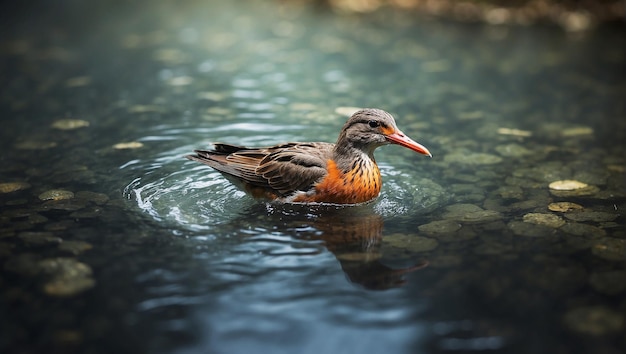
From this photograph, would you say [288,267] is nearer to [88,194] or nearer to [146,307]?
[146,307]

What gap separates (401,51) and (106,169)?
6917 mm

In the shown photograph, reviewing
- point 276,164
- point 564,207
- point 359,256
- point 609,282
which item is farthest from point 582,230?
point 276,164

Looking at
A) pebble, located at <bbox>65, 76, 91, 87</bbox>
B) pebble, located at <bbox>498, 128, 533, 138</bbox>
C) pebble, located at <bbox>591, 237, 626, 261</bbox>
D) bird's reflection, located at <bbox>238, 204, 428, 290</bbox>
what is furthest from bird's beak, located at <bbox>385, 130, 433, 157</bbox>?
pebble, located at <bbox>65, 76, 91, 87</bbox>

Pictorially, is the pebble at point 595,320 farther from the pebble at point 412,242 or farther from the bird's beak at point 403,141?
the bird's beak at point 403,141

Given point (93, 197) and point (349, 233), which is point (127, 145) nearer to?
point (93, 197)

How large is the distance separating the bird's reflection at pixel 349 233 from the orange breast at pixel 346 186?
0.07 metres

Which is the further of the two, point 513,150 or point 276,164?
point 513,150

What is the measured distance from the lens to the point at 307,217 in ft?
16.5

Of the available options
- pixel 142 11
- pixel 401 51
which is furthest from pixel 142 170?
pixel 142 11

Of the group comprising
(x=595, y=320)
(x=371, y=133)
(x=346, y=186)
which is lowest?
(x=595, y=320)

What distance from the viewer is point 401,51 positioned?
37.7 feet

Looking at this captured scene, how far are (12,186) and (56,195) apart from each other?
0.49 metres

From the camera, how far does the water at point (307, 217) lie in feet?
11.8

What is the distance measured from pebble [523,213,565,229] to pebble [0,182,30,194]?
414 cm
